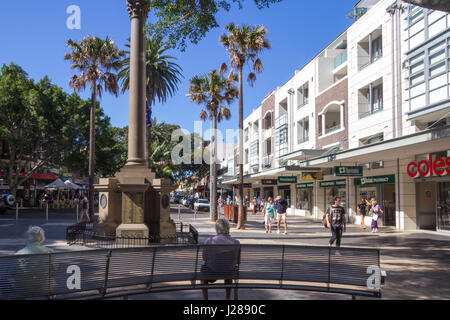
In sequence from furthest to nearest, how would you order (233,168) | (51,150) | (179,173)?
(179,173), (233,168), (51,150)

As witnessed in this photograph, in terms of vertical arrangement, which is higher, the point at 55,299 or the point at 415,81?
the point at 415,81

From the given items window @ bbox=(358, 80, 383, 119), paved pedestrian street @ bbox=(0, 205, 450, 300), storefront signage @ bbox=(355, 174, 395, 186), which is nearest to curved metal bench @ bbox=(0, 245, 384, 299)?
paved pedestrian street @ bbox=(0, 205, 450, 300)

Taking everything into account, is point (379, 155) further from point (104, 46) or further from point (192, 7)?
point (104, 46)

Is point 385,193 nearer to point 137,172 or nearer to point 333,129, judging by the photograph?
point 333,129

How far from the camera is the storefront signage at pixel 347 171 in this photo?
23781 millimetres

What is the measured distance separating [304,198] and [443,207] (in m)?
17.3

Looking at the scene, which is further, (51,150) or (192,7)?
(51,150)

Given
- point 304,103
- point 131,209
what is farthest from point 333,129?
point 131,209

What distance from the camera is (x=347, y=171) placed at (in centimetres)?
2394

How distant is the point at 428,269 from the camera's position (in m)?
10.5

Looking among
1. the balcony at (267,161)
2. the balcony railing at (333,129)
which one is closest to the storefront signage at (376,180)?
the balcony railing at (333,129)

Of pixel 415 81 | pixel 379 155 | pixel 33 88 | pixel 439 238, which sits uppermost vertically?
pixel 33 88
